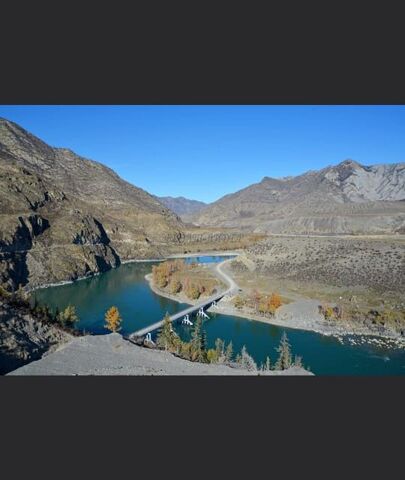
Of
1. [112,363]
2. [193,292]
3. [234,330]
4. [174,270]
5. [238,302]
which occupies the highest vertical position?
[174,270]

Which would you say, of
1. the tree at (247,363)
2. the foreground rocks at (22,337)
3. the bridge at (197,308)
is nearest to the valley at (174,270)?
the foreground rocks at (22,337)

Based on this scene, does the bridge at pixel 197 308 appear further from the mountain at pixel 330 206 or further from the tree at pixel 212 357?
the mountain at pixel 330 206

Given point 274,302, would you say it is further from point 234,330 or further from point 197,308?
point 197,308

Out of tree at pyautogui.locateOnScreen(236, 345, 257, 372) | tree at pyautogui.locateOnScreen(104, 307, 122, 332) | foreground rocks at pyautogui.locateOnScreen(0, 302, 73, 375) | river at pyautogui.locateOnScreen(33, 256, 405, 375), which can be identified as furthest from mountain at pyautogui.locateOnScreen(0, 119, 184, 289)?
tree at pyautogui.locateOnScreen(236, 345, 257, 372)

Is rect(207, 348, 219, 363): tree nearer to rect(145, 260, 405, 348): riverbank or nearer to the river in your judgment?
the river

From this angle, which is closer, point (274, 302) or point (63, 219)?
point (274, 302)

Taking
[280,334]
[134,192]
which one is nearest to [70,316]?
[280,334]

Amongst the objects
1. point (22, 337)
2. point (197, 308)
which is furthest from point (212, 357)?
point (197, 308)
